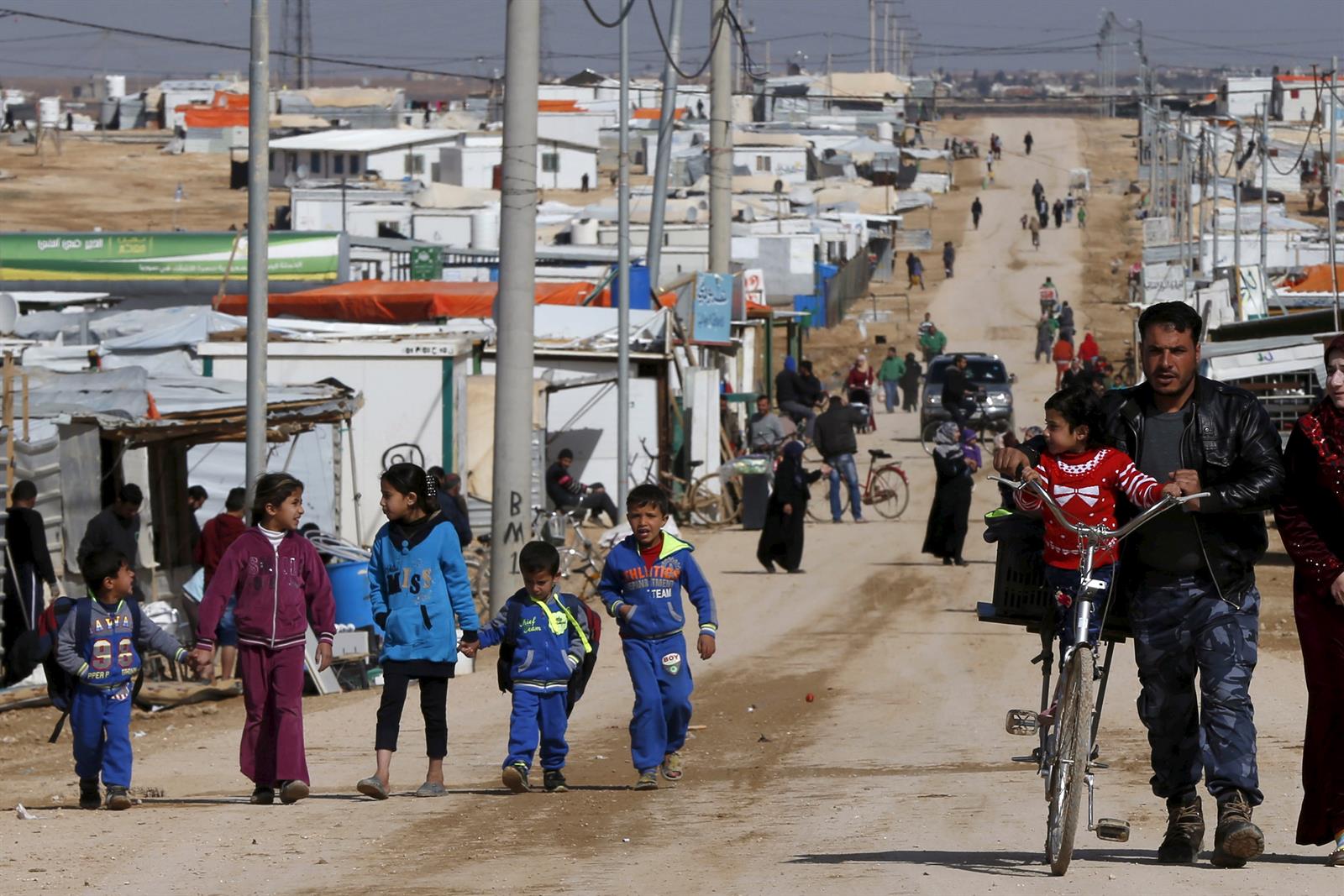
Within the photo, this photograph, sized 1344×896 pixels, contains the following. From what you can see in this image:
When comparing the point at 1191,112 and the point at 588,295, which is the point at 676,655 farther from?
the point at 1191,112

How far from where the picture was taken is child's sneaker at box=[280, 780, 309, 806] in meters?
9.36

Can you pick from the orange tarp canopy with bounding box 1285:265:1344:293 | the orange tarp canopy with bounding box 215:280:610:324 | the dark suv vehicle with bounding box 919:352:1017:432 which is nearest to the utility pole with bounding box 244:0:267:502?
the orange tarp canopy with bounding box 215:280:610:324

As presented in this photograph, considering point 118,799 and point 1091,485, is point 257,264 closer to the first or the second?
point 118,799

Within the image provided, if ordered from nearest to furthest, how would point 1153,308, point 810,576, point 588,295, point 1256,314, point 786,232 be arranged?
point 1153,308 < point 810,576 < point 588,295 < point 1256,314 < point 786,232

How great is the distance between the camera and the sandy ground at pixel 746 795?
6.90 metres

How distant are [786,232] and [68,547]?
47.8m

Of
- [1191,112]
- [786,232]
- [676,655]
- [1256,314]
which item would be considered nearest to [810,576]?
[676,655]

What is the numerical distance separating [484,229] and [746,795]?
5362 cm

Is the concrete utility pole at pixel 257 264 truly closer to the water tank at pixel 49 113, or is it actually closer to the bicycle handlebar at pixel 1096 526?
the bicycle handlebar at pixel 1096 526

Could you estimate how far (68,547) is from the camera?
16.4 meters

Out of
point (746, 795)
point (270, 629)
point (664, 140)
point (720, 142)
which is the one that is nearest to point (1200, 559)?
point (746, 795)

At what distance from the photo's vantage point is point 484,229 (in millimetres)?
62000

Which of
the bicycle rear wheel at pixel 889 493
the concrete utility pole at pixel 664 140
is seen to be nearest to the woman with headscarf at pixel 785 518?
the bicycle rear wheel at pixel 889 493

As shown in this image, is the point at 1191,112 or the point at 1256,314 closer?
the point at 1256,314
